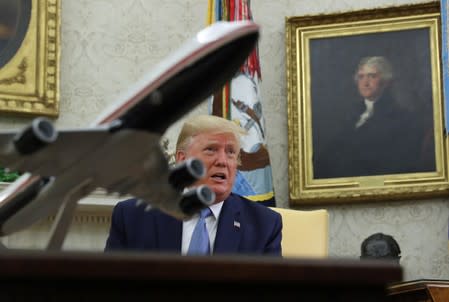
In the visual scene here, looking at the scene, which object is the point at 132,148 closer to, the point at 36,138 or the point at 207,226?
the point at 36,138

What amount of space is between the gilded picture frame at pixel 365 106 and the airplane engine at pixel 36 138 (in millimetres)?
5851

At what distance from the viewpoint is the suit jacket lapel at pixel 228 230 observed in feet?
11.9

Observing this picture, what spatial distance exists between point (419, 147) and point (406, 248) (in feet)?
2.76

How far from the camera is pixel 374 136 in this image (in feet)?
25.0

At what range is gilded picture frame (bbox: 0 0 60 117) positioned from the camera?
7.29 meters

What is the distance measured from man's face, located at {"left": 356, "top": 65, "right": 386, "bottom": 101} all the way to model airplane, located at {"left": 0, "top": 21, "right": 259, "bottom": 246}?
5583 mm

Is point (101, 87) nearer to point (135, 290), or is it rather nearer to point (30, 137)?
point (30, 137)

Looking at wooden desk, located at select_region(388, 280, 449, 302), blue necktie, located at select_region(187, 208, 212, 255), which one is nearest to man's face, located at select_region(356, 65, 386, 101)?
wooden desk, located at select_region(388, 280, 449, 302)

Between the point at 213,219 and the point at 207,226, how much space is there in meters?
0.07

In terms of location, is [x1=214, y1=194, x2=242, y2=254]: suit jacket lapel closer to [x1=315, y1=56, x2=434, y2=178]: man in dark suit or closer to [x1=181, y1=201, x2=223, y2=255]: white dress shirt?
[x1=181, y1=201, x2=223, y2=255]: white dress shirt

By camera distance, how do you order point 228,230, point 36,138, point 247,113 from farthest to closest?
point 247,113 < point 228,230 < point 36,138

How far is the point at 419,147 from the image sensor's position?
7.48 m

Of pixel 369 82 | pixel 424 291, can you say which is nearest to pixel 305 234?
pixel 424 291

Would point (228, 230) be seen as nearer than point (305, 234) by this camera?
Yes
